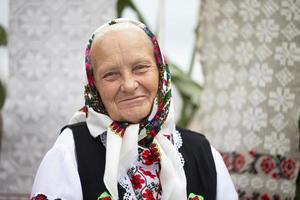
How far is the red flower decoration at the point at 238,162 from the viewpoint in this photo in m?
2.69

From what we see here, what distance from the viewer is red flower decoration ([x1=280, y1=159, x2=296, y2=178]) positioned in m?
2.59

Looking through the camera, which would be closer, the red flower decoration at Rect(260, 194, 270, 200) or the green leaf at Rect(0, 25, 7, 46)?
the red flower decoration at Rect(260, 194, 270, 200)

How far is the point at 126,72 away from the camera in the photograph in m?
1.73

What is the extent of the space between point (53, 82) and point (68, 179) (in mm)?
1256

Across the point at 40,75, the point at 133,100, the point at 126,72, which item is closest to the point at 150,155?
the point at 133,100

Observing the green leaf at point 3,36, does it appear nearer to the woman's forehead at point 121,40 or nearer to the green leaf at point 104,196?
the woman's forehead at point 121,40

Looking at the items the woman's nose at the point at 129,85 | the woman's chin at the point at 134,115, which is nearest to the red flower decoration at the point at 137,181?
the woman's chin at the point at 134,115

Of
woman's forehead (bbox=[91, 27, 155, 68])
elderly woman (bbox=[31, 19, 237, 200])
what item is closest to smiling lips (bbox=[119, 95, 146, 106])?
elderly woman (bbox=[31, 19, 237, 200])

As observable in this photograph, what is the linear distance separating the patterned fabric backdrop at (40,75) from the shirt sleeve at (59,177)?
114 cm

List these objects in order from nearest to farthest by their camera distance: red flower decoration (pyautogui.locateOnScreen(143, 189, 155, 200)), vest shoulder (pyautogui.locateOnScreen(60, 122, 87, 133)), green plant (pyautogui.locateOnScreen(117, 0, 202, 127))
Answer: red flower decoration (pyautogui.locateOnScreen(143, 189, 155, 200))
vest shoulder (pyautogui.locateOnScreen(60, 122, 87, 133))
green plant (pyautogui.locateOnScreen(117, 0, 202, 127))

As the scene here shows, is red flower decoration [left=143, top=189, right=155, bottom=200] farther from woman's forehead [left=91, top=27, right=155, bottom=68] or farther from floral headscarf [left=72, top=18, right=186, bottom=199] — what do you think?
woman's forehead [left=91, top=27, right=155, bottom=68]

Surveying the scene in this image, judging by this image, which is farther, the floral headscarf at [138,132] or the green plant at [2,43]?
the green plant at [2,43]

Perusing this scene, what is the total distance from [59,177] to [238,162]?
131cm

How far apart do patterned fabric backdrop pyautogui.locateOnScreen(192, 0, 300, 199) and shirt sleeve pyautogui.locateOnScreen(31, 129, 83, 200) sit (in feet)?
4.10
